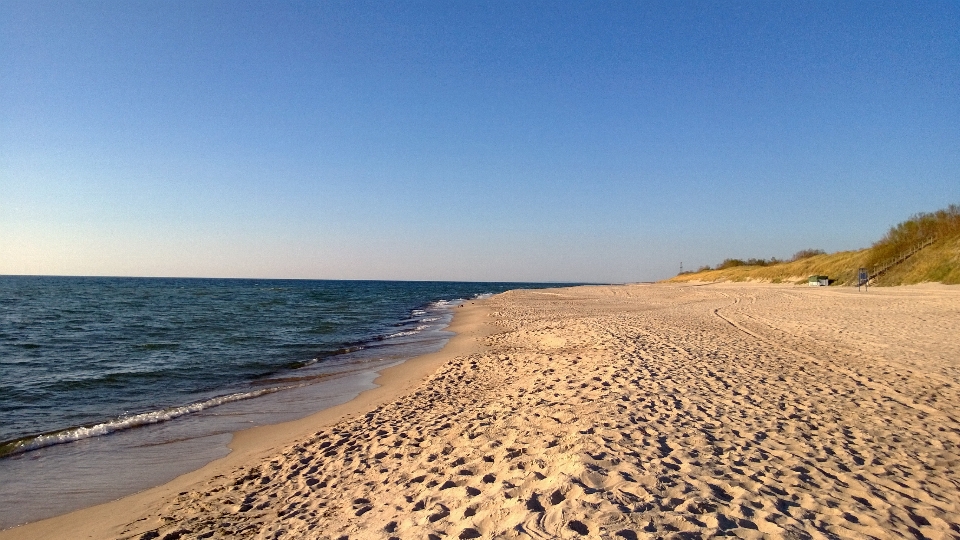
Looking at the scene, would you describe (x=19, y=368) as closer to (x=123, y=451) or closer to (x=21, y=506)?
(x=123, y=451)

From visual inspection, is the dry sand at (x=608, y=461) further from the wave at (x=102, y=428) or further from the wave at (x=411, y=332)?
the wave at (x=411, y=332)

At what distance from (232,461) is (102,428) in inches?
144

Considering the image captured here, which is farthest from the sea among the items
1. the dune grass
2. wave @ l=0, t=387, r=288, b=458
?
the dune grass

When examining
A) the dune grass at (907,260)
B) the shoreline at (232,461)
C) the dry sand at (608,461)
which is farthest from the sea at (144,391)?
the dune grass at (907,260)

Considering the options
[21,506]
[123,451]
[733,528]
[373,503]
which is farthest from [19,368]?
[733,528]

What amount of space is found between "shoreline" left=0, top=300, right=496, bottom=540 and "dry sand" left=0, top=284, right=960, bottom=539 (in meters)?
0.04

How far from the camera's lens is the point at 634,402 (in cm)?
777

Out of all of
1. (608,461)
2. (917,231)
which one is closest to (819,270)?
(917,231)

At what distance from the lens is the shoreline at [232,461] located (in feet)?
18.6

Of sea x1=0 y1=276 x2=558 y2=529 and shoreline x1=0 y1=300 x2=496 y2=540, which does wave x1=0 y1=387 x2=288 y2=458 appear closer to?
sea x1=0 y1=276 x2=558 y2=529

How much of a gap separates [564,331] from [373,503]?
45.5ft

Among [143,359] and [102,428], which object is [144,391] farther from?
[143,359]

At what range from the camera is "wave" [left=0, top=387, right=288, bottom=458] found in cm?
845

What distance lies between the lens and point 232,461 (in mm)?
7523
